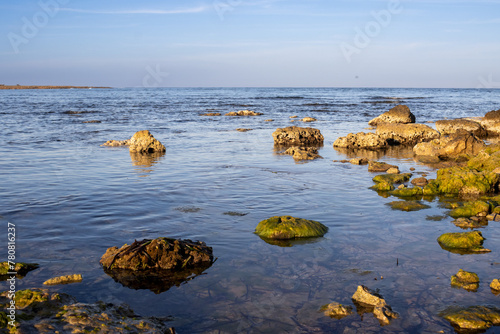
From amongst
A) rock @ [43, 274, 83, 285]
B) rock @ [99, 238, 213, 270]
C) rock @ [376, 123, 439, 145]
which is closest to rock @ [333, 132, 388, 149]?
Result: rock @ [376, 123, 439, 145]

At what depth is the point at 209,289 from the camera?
266 inches

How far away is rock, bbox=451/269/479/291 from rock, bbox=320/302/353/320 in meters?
2.01

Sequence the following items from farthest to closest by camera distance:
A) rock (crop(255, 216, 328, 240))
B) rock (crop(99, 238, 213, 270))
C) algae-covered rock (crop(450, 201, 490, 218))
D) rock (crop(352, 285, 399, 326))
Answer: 1. algae-covered rock (crop(450, 201, 490, 218))
2. rock (crop(255, 216, 328, 240))
3. rock (crop(99, 238, 213, 270))
4. rock (crop(352, 285, 399, 326))

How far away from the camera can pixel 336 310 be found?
19.6ft

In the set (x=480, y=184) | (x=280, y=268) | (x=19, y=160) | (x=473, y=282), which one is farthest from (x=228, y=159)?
(x=473, y=282)

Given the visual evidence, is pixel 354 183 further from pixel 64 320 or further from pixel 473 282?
pixel 64 320

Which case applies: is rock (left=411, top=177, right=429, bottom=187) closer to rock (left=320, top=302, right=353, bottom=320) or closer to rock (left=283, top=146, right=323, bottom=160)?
rock (left=283, top=146, right=323, bottom=160)

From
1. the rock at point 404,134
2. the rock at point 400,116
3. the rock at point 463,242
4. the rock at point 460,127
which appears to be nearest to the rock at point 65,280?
the rock at point 463,242

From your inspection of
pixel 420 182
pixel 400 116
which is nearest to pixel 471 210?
pixel 420 182

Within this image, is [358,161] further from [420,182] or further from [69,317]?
[69,317]

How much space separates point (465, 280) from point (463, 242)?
1777mm

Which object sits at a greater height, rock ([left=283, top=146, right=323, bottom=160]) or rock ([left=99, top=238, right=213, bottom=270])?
rock ([left=99, top=238, right=213, bottom=270])

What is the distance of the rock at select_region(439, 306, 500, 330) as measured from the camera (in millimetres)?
5621

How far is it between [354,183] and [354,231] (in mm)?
4914
